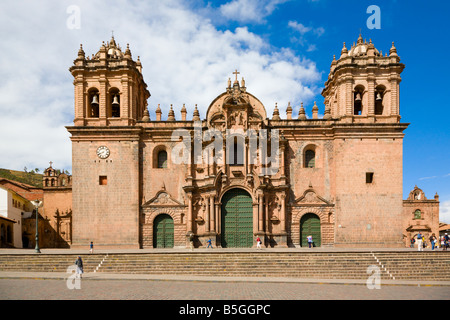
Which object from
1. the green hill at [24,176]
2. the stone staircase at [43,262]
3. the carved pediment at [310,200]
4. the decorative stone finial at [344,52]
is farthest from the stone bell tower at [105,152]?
the green hill at [24,176]

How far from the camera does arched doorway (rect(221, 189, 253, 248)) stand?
Answer: 30531 millimetres

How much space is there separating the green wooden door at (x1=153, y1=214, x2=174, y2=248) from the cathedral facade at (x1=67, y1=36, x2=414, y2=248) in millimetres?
76

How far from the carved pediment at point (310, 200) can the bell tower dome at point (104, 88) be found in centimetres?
1430

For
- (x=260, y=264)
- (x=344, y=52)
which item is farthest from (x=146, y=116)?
(x=344, y=52)

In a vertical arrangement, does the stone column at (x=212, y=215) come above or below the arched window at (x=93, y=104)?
below

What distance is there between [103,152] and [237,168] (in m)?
10.3

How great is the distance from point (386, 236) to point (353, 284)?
12.8 m

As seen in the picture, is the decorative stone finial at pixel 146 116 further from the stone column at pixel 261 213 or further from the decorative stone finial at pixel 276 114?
the stone column at pixel 261 213

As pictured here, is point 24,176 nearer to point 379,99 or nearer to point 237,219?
point 237,219

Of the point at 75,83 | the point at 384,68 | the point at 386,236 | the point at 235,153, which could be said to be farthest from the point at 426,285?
the point at 75,83

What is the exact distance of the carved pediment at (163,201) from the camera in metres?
31.1

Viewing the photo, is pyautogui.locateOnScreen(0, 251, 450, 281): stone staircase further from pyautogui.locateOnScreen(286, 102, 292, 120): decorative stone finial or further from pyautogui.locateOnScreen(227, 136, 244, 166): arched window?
pyautogui.locateOnScreen(286, 102, 292, 120): decorative stone finial

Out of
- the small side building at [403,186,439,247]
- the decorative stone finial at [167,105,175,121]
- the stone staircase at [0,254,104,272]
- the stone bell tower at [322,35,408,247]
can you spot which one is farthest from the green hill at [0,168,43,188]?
the stone bell tower at [322,35,408,247]

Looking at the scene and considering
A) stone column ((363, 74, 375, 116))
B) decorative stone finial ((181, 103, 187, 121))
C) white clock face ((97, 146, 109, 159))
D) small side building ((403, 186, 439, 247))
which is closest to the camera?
white clock face ((97, 146, 109, 159))
